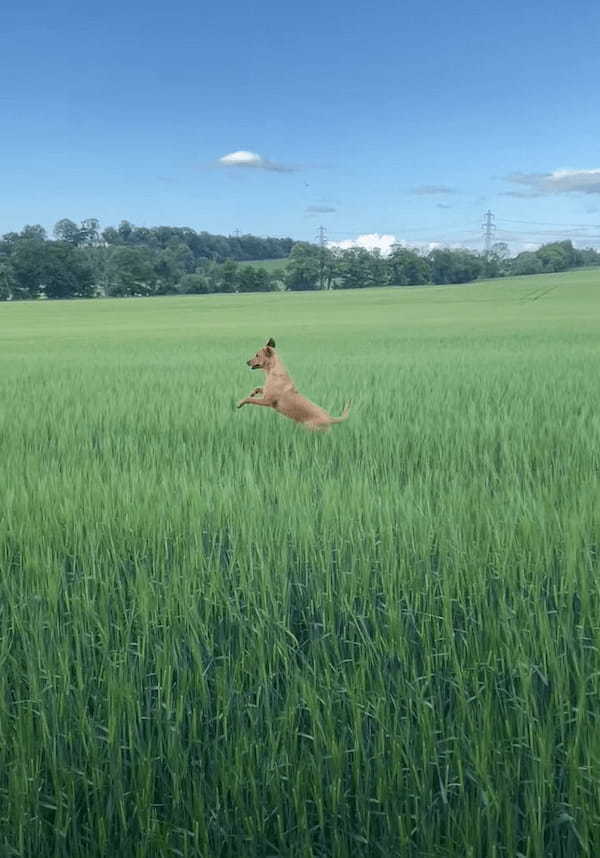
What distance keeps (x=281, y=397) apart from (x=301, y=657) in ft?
9.47

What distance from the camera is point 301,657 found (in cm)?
198

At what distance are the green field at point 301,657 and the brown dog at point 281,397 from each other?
46cm

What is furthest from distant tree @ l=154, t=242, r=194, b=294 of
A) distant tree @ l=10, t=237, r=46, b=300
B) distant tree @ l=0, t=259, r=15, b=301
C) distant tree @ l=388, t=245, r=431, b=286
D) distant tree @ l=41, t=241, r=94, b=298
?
distant tree @ l=388, t=245, r=431, b=286

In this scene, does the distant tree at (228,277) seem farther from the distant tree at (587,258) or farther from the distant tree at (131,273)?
the distant tree at (587,258)

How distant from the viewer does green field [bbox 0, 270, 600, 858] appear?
1.57 meters

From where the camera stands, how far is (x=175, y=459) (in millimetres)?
4414

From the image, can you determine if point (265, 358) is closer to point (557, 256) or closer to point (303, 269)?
point (303, 269)

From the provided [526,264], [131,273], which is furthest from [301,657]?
[526,264]

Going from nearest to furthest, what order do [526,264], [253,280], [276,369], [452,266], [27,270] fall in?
[276,369] → [253,280] → [27,270] → [452,266] → [526,264]

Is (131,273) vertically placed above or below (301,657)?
above

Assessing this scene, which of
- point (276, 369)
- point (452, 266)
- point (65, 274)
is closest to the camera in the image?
point (276, 369)

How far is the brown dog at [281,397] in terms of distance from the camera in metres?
4.71

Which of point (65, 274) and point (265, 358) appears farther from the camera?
point (65, 274)

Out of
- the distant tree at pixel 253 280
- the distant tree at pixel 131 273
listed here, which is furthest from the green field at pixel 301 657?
the distant tree at pixel 131 273
